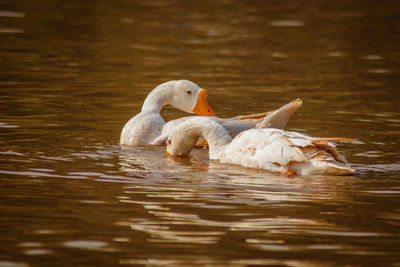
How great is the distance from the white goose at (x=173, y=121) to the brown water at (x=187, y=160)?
36 centimetres

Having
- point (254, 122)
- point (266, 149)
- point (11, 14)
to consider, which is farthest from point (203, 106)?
point (11, 14)

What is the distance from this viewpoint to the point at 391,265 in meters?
5.92

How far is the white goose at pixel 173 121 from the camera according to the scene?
10203 mm

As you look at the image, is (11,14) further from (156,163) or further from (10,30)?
(156,163)

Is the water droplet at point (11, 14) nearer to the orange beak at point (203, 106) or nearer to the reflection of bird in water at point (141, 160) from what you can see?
the orange beak at point (203, 106)

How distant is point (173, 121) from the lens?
10945 millimetres

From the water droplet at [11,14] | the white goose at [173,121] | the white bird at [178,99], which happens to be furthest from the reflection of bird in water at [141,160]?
the water droplet at [11,14]

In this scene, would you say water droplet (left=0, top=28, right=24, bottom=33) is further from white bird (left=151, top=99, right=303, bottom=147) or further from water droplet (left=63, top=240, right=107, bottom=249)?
water droplet (left=63, top=240, right=107, bottom=249)

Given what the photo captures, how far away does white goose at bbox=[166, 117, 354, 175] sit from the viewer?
8430 millimetres

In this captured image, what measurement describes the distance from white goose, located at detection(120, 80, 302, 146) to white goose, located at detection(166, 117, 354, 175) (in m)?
0.63

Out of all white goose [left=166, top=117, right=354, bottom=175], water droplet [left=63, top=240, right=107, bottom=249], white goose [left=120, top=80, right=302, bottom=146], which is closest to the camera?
water droplet [left=63, top=240, right=107, bottom=249]

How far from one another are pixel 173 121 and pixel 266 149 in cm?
243

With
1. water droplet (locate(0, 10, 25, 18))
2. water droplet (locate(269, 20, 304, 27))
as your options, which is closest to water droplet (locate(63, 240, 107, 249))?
water droplet (locate(269, 20, 304, 27))

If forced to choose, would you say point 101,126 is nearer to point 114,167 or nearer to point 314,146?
point 114,167
